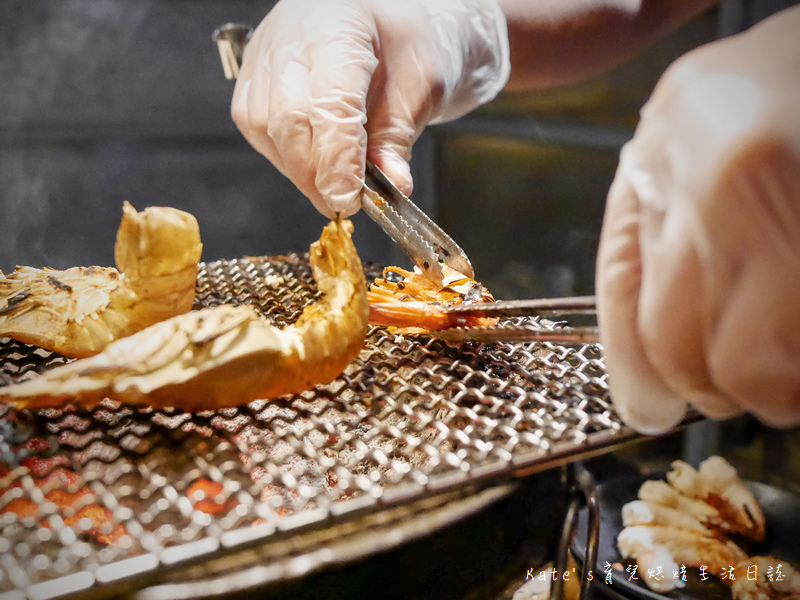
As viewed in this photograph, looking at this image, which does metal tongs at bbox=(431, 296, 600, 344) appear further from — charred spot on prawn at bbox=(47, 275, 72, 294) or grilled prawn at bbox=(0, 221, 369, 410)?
charred spot on prawn at bbox=(47, 275, 72, 294)

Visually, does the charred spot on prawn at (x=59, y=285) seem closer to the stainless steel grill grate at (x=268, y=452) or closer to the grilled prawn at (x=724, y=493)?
the stainless steel grill grate at (x=268, y=452)

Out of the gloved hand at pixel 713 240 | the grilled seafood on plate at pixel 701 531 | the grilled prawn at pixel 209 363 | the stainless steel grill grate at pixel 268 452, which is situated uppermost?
the gloved hand at pixel 713 240

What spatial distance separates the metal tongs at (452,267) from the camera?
128cm

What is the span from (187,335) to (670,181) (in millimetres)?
1038

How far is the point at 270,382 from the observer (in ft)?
3.93

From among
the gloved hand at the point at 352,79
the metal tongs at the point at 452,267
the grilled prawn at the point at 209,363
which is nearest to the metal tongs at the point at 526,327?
the metal tongs at the point at 452,267

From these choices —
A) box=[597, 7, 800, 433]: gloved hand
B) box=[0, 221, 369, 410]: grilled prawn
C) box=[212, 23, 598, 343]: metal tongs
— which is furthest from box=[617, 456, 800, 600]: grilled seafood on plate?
box=[0, 221, 369, 410]: grilled prawn

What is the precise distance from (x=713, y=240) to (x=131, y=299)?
4.52 feet

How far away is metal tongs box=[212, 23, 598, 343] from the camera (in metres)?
1.28

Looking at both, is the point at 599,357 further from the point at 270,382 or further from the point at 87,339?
the point at 87,339

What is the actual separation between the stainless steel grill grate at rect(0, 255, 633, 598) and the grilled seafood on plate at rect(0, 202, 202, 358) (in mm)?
107

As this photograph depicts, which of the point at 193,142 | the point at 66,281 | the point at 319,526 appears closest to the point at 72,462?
the point at 319,526

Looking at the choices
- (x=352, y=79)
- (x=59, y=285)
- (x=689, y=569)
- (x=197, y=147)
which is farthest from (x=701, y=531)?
(x=197, y=147)

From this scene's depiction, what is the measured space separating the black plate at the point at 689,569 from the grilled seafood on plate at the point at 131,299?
5.30 feet
